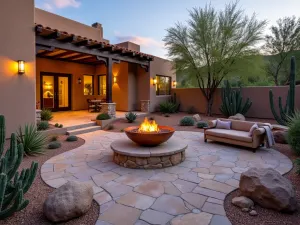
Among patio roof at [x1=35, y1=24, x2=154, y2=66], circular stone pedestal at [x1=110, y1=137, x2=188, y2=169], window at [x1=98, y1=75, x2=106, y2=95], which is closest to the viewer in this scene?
circular stone pedestal at [x1=110, y1=137, x2=188, y2=169]

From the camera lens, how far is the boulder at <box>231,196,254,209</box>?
9.72ft

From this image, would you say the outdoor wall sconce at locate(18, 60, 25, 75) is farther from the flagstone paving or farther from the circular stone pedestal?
the circular stone pedestal

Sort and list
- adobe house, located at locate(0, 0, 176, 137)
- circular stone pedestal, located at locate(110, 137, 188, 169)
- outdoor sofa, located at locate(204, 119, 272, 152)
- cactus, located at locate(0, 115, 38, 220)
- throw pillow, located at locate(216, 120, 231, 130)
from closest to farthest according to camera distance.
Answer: cactus, located at locate(0, 115, 38, 220), circular stone pedestal, located at locate(110, 137, 188, 169), outdoor sofa, located at locate(204, 119, 272, 152), adobe house, located at locate(0, 0, 176, 137), throw pillow, located at locate(216, 120, 231, 130)

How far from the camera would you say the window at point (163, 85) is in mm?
14961

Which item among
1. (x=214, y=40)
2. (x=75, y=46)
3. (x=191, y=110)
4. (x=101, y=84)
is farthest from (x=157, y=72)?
(x=75, y=46)

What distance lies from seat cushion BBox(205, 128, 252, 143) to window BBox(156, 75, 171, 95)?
8437 mm

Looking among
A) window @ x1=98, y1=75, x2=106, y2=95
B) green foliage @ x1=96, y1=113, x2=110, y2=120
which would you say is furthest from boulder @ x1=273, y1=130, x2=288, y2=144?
window @ x1=98, y1=75, x2=106, y2=95

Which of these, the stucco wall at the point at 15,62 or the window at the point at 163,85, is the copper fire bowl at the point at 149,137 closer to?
the stucco wall at the point at 15,62

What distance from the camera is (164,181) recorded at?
386 cm

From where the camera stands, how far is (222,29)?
36.7ft

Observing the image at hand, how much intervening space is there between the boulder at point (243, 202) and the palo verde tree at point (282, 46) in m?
18.3

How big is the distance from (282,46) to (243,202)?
67.0 ft

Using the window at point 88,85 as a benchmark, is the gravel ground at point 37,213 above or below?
below

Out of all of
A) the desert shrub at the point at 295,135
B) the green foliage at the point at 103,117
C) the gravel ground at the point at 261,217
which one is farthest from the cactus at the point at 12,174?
the green foliage at the point at 103,117
